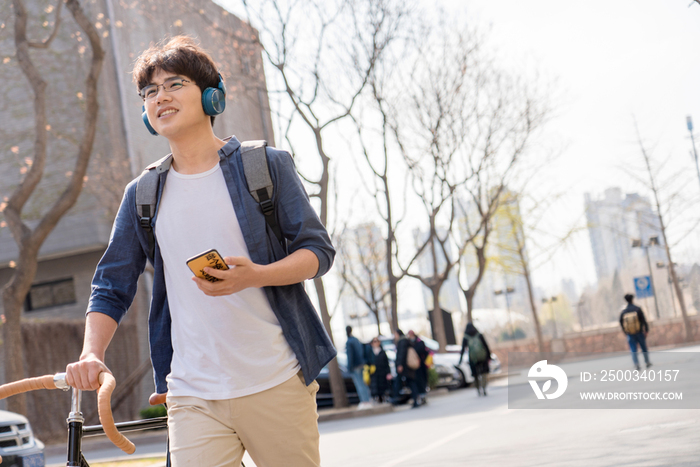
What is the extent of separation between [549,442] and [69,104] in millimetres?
20833

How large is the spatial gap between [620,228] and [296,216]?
2718cm

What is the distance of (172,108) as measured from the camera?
A: 2.67 m

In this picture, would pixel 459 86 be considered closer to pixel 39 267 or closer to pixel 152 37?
pixel 152 37

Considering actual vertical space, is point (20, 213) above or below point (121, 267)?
above

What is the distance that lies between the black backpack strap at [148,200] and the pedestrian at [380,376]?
1627 centimetres

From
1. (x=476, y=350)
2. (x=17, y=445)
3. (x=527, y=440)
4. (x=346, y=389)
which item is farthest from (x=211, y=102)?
(x=346, y=389)

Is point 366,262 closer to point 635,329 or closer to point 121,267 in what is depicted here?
point 635,329

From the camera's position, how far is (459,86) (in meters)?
23.5

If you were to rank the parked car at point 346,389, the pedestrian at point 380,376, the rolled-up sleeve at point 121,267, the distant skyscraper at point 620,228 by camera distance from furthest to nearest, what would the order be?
the distant skyscraper at point 620,228 → the parked car at point 346,389 → the pedestrian at point 380,376 → the rolled-up sleeve at point 121,267

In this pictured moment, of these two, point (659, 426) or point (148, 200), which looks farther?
point (659, 426)

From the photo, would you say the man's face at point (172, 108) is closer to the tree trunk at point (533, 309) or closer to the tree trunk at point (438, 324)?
the tree trunk at point (438, 324)

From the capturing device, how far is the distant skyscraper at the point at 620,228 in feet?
85.5

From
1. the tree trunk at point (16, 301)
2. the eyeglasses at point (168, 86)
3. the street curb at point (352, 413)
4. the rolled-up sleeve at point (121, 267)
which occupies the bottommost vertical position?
the street curb at point (352, 413)

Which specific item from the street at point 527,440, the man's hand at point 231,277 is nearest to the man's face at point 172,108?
the man's hand at point 231,277
